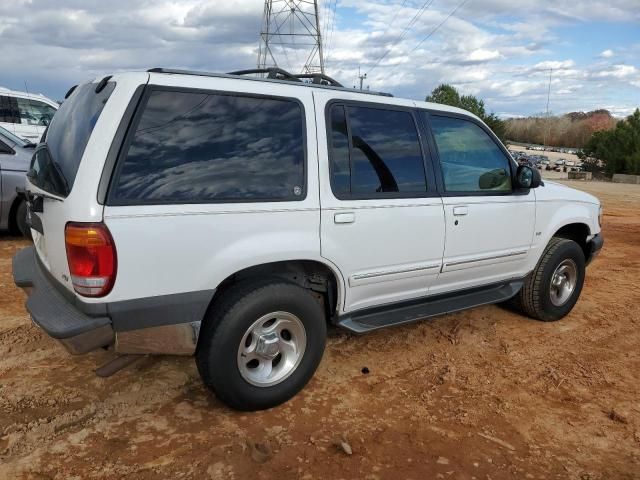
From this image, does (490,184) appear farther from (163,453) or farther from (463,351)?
(163,453)

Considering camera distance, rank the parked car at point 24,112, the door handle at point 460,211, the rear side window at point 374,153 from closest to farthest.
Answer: the rear side window at point 374,153, the door handle at point 460,211, the parked car at point 24,112

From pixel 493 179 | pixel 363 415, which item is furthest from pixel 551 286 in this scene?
pixel 363 415

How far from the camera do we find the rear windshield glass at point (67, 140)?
9.34ft

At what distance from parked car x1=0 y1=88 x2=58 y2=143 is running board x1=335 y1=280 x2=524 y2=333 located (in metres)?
11.5

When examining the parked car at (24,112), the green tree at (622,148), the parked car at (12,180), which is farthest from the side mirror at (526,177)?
the green tree at (622,148)

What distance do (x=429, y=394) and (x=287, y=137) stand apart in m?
1.91

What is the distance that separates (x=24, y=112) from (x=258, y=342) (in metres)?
12.3

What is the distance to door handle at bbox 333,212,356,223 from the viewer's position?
3375 mm

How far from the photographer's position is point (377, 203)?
11.7ft

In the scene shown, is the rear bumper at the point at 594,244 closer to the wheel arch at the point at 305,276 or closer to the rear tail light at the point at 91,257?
the wheel arch at the point at 305,276

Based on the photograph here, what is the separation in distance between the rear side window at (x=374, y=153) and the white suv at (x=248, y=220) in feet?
0.03

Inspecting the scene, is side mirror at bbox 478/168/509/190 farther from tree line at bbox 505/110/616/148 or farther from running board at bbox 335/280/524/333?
tree line at bbox 505/110/616/148

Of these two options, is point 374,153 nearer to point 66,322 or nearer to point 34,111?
point 66,322

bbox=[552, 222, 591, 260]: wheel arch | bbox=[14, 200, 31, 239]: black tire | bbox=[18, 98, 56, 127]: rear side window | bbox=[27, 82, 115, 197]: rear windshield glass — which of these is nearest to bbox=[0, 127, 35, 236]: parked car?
bbox=[14, 200, 31, 239]: black tire
